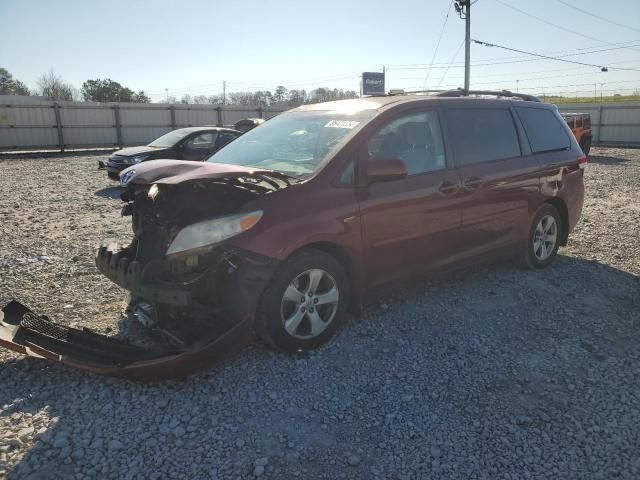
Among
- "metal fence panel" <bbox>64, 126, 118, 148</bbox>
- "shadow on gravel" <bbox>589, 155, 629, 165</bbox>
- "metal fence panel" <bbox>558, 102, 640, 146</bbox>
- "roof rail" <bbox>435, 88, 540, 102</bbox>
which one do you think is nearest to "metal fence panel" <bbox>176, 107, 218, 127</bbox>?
"metal fence panel" <bbox>64, 126, 118, 148</bbox>

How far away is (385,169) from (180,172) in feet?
4.94

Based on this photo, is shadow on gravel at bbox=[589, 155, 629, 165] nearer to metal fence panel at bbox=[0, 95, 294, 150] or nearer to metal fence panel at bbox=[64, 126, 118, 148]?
metal fence panel at bbox=[0, 95, 294, 150]

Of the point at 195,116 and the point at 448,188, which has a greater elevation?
the point at 195,116

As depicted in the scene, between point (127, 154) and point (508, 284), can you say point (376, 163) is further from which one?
point (127, 154)

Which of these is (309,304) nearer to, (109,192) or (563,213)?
(563,213)

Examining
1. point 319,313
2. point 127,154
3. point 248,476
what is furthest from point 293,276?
point 127,154

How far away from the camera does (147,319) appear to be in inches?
151

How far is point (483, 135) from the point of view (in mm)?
5121

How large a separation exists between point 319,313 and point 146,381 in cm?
128

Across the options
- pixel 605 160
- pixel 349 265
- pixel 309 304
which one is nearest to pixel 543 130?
pixel 349 265

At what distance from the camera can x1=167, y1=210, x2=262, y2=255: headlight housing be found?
11.2 ft

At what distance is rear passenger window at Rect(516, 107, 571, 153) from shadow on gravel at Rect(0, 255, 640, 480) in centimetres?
205

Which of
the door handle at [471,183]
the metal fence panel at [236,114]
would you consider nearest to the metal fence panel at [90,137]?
the metal fence panel at [236,114]

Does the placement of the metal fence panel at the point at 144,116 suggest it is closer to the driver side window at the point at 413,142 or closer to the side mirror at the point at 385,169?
the driver side window at the point at 413,142
